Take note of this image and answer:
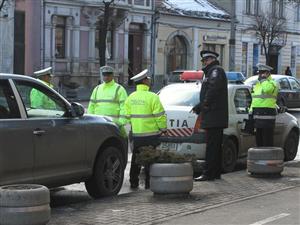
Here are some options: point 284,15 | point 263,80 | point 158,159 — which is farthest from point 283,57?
point 158,159

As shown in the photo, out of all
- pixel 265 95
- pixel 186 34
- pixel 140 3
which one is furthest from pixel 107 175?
pixel 186 34

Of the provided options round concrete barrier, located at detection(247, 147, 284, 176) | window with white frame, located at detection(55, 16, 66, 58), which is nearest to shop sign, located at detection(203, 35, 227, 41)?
window with white frame, located at detection(55, 16, 66, 58)

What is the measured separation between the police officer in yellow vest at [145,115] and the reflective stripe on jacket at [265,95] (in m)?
2.77

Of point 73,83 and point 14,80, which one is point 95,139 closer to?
point 14,80

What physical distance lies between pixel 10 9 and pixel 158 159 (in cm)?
2897

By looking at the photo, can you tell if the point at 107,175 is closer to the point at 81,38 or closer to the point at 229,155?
the point at 229,155

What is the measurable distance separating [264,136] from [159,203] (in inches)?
154

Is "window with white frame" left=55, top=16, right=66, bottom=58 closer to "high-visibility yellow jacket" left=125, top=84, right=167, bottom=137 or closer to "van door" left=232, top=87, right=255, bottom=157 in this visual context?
"van door" left=232, top=87, right=255, bottom=157

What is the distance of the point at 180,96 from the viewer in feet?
36.6

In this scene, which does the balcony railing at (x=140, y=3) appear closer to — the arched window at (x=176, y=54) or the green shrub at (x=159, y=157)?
the arched window at (x=176, y=54)

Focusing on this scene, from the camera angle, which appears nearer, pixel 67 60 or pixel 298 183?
pixel 298 183

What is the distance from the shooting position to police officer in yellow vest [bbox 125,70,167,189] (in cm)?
907

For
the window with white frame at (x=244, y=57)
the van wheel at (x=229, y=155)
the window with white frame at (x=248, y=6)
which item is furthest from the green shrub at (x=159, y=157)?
the window with white frame at (x=248, y=6)

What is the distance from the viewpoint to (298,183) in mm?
9547
